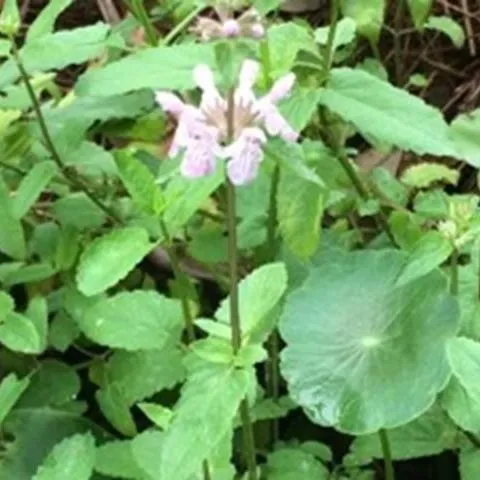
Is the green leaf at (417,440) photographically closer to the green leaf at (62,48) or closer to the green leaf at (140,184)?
the green leaf at (140,184)

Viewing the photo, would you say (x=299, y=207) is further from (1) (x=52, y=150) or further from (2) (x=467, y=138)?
(1) (x=52, y=150)

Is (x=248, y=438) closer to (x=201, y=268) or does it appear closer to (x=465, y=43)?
(x=201, y=268)

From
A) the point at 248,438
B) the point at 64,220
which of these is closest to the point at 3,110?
the point at 64,220

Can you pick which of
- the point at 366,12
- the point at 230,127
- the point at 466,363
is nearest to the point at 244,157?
the point at 230,127

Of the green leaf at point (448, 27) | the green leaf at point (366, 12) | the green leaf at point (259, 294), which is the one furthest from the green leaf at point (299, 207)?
the green leaf at point (448, 27)

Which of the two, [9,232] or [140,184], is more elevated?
[140,184]

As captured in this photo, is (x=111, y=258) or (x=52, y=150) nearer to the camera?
(x=111, y=258)
